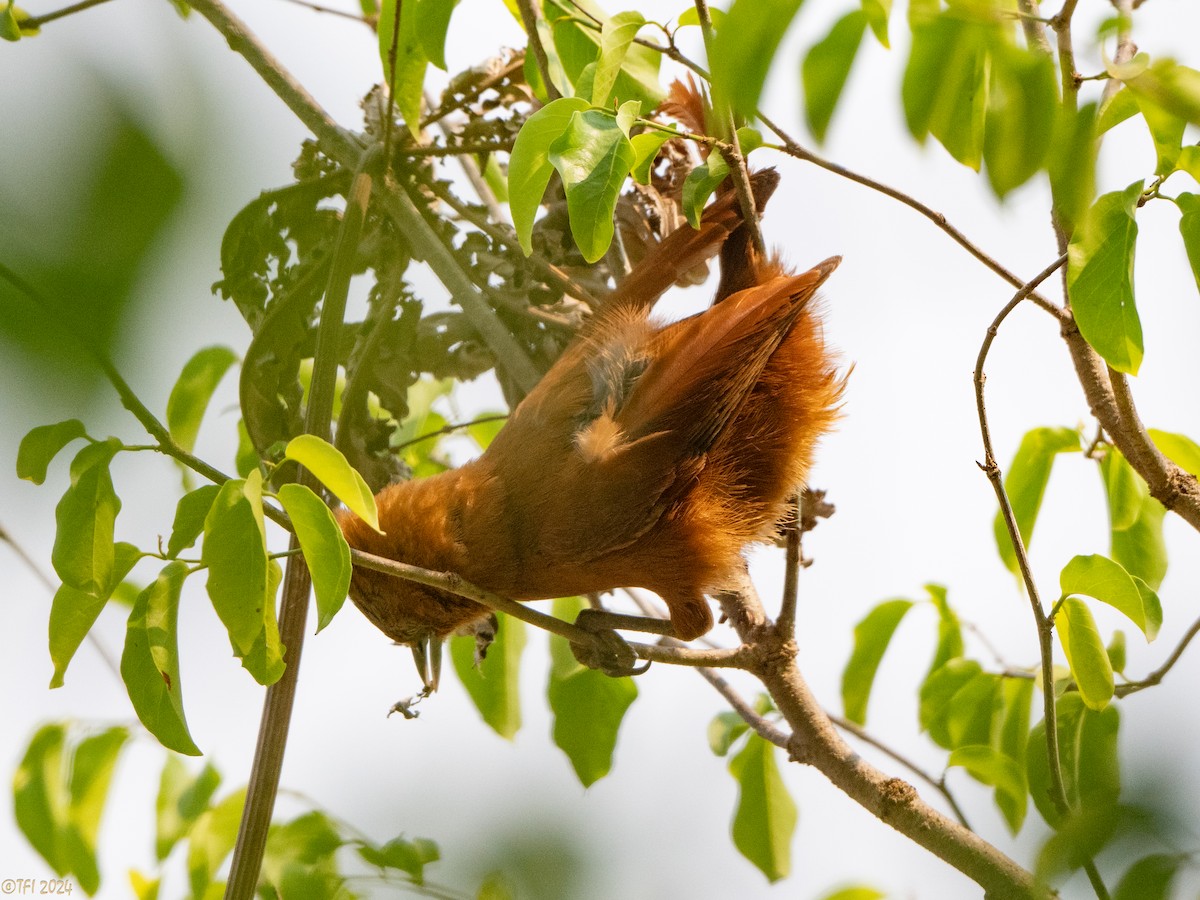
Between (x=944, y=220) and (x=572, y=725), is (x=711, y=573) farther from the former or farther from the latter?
(x=944, y=220)

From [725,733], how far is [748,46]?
6.48ft

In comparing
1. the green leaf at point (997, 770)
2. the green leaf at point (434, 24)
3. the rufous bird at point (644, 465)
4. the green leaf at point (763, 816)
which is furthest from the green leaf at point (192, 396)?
the green leaf at point (997, 770)

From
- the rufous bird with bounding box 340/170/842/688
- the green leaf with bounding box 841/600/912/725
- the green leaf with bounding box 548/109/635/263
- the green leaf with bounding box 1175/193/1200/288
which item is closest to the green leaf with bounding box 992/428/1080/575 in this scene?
the green leaf with bounding box 841/600/912/725

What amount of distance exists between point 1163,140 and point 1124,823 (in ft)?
3.86

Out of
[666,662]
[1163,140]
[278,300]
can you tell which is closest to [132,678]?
[666,662]

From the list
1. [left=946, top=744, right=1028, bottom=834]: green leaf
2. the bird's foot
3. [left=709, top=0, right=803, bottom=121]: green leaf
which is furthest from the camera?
the bird's foot

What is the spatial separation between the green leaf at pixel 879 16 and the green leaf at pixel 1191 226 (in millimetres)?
675

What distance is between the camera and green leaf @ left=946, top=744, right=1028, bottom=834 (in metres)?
2.22

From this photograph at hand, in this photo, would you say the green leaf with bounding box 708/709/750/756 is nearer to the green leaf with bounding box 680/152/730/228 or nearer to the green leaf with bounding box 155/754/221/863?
the green leaf with bounding box 155/754/221/863

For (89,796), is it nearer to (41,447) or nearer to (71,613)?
(71,613)

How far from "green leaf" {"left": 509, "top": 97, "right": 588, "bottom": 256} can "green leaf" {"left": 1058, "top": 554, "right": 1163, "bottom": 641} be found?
42.1 inches

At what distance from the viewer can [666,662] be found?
7.52 feet

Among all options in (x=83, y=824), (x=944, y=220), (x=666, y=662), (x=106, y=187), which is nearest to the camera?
(x=106, y=187)

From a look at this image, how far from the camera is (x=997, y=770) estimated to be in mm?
2215
